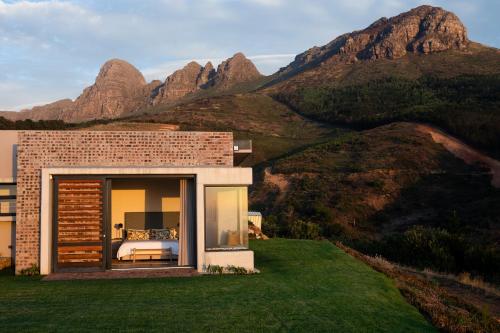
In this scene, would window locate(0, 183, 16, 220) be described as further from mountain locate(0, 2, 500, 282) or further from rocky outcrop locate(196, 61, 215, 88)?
Result: rocky outcrop locate(196, 61, 215, 88)

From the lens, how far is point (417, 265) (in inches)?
740

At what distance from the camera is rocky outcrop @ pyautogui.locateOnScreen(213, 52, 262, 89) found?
370 feet

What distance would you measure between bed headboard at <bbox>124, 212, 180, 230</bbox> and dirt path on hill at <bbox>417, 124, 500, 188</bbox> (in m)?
27.0

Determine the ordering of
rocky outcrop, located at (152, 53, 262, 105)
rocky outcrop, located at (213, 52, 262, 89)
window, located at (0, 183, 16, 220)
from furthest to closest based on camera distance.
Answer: rocky outcrop, located at (152, 53, 262, 105) → rocky outcrop, located at (213, 52, 262, 89) → window, located at (0, 183, 16, 220)

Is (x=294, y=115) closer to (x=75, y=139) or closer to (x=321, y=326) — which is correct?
(x=75, y=139)

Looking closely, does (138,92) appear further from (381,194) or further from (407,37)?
(381,194)

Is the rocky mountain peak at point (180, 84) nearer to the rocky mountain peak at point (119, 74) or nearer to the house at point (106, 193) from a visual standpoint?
the rocky mountain peak at point (119, 74)

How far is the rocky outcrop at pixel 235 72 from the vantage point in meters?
113

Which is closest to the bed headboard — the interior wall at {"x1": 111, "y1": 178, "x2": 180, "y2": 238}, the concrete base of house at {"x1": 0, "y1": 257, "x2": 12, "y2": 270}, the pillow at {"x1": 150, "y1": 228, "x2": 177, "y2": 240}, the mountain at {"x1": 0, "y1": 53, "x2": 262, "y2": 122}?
the interior wall at {"x1": 111, "y1": 178, "x2": 180, "y2": 238}

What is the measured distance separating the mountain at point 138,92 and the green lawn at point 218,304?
99475mm

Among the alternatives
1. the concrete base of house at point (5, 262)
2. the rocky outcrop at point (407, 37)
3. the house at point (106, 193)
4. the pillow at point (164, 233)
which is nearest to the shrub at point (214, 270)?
the house at point (106, 193)

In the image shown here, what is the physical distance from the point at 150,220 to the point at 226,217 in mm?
4429

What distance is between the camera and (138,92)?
136m

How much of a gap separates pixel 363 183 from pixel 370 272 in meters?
24.9
